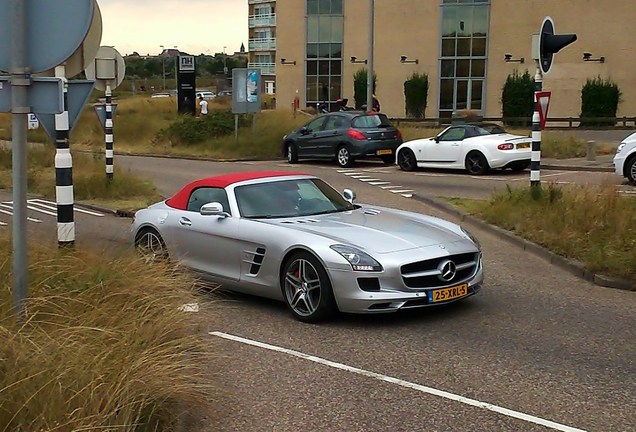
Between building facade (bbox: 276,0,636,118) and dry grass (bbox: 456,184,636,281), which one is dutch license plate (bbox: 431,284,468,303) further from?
building facade (bbox: 276,0,636,118)

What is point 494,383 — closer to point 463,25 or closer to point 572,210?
point 572,210

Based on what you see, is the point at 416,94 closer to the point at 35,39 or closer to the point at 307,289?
the point at 307,289


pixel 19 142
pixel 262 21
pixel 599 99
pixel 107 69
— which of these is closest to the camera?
pixel 19 142

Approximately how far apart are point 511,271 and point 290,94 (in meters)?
52.6

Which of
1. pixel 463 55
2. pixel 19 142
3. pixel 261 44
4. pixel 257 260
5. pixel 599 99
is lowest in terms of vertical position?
pixel 257 260

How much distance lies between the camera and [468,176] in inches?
Result: 876

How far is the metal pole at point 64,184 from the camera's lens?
8578 millimetres

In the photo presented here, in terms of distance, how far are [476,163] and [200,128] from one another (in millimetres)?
15854

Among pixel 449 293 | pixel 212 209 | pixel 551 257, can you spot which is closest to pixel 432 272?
pixel 449 293

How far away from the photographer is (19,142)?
5.38 meters

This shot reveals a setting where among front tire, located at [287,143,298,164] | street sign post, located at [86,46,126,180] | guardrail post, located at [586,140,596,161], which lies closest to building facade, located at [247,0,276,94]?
front tire, located at [287,143,298,164]

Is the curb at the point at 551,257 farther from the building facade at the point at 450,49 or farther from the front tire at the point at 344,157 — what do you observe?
the building facade at the point at 450,49

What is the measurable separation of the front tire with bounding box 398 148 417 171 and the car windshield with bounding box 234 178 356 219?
1479 cm

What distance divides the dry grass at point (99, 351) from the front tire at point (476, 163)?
15.8 m
